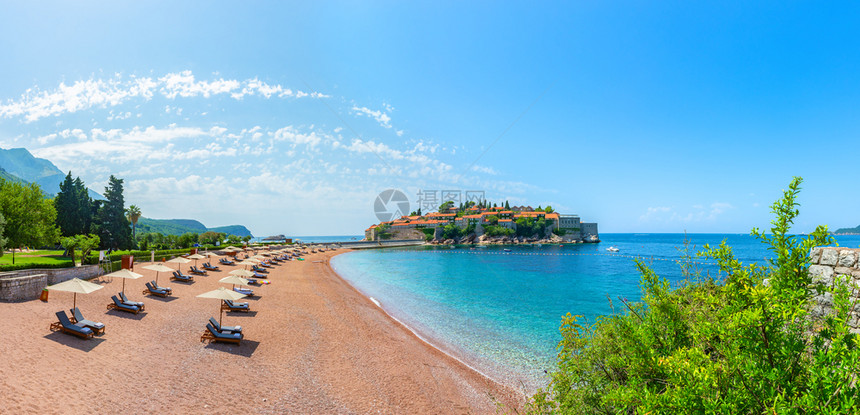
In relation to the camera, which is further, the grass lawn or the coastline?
the grass lawn

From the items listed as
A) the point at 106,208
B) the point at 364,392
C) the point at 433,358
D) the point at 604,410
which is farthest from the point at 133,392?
the point at 106,208

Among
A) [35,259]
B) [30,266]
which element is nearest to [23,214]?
[35,259]

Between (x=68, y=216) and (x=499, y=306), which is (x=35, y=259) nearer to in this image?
(x=68, y=216)

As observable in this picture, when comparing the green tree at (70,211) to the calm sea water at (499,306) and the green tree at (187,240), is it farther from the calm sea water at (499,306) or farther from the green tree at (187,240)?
the calm sea water at (499,306)

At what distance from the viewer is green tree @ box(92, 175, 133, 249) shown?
45.9 metres

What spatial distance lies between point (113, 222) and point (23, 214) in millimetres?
21985

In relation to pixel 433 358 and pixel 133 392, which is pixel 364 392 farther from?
pixel 133 392

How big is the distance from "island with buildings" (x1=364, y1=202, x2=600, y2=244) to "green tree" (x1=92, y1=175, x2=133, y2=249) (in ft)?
258

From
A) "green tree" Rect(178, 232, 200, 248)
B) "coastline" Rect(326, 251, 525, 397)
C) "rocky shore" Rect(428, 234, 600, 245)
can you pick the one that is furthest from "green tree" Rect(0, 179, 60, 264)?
"rocky shore" Rect(428, 234, 600, 245)

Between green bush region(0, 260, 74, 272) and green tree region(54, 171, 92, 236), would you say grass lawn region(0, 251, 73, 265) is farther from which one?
green tree region(54, 171, 92, 236)

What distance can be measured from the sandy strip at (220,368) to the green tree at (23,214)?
18382mm

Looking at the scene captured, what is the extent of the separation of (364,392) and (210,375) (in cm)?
471

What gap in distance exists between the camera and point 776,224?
3410 millimetres

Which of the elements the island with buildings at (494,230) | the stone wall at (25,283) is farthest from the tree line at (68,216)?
the island with buildings at (494,230)
